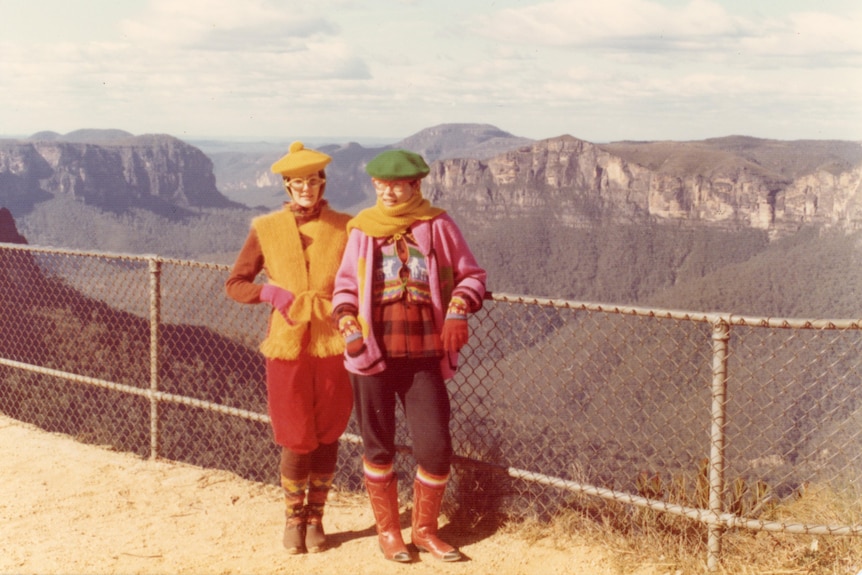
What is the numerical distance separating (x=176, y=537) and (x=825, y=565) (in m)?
3.15

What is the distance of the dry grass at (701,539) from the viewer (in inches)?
157

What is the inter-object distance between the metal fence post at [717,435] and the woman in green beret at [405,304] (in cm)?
105

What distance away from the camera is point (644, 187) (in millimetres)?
100000

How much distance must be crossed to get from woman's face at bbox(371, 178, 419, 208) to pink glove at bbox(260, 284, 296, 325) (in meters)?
0.62

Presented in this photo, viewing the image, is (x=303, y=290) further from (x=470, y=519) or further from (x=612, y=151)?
(x=612, y=151)

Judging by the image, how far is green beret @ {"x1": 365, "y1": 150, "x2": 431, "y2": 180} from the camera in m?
3.74

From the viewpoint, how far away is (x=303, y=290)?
4.05 meters

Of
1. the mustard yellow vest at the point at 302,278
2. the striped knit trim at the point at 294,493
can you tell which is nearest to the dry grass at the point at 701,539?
the striped knit trim at the point at 294,493

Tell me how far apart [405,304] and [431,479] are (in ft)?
2.78

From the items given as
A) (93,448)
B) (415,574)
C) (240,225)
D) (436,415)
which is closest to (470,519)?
(415,574)

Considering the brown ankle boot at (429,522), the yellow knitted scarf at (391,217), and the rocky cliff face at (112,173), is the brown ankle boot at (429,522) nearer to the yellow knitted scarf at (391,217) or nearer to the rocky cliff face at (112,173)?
the yellow knitted scarf at (391,217)

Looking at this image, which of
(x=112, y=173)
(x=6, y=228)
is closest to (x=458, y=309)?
(x=6, y=228)

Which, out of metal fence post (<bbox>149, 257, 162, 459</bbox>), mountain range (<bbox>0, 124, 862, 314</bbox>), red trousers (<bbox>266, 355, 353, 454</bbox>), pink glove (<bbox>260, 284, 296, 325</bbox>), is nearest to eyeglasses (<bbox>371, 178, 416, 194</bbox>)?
pink glove (<bbox>260, 284, 296, 325</bbox>)

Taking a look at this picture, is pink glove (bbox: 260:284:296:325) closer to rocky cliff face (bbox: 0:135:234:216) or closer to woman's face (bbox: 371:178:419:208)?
woman's face (bbox: 371:178:419:208)
